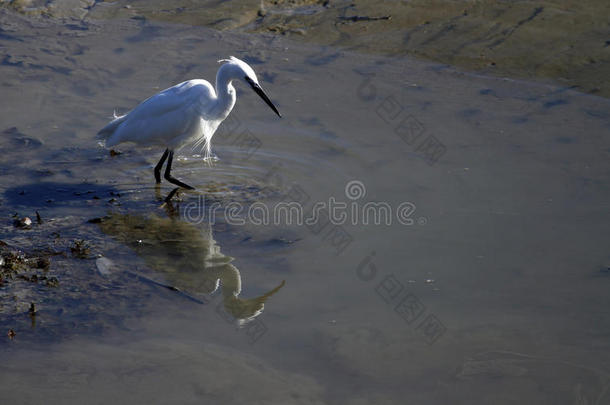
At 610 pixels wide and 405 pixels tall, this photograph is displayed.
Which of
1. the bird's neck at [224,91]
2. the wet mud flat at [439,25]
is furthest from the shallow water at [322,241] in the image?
the bird's neck at [224,91]

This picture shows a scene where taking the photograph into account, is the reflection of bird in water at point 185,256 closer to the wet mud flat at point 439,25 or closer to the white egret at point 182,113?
the white egret at point 182,113

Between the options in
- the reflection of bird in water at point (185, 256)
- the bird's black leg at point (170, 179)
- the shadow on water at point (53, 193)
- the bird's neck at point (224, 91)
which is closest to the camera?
the reflection of bird in water at point (185, 256)

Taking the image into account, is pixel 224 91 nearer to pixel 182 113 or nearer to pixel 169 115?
pixel 182 113

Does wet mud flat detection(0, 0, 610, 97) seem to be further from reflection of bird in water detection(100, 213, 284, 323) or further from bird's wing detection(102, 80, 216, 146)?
reflection of bird in water detection(100, 213, 284, 323)

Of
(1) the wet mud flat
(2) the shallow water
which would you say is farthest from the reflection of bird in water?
(1) the wet mud flat

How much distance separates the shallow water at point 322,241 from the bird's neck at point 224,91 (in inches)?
27.4

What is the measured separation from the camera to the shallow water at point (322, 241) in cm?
375

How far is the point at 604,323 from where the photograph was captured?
4125 millimetres

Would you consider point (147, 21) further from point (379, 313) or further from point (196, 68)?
point (379, 313)

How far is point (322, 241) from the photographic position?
5180 millimetres

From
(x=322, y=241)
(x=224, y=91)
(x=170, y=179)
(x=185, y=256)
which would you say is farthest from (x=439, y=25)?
(x=185, y=256)

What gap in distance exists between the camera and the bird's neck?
581 centimetres

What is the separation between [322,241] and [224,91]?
1.64 meters

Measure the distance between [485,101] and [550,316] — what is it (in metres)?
3.70
